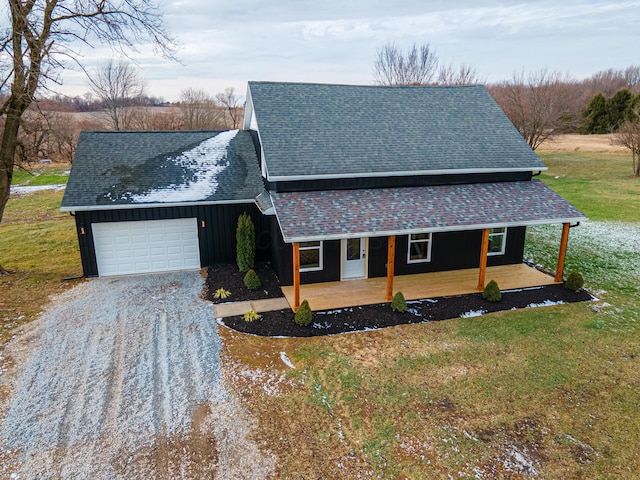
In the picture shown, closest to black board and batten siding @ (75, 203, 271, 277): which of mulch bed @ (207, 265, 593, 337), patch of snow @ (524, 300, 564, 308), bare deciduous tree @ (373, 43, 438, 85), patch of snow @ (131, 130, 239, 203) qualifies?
patch of snow @ (131, 130, 239, 203)

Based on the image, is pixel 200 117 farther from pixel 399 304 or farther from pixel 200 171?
pixel 399 304

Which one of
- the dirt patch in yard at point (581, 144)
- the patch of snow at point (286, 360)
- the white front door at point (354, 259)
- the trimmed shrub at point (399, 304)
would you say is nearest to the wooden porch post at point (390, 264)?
the trimmed shrub at point (399, 304)

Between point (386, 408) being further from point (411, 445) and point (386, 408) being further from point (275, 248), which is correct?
point (275, 248)

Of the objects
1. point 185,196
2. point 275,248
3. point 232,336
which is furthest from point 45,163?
point 232,336

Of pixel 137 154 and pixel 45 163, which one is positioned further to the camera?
pixel 45 163

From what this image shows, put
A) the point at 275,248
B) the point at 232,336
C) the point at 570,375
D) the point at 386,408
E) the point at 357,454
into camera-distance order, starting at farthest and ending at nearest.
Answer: the point at 275,248, the point at 232,336, the point at 570,375, the point at 386,408, the point at 357,454

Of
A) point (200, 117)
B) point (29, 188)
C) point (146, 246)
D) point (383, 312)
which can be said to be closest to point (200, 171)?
point (146, 246)

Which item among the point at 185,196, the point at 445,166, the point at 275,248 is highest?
the point at 445,166
